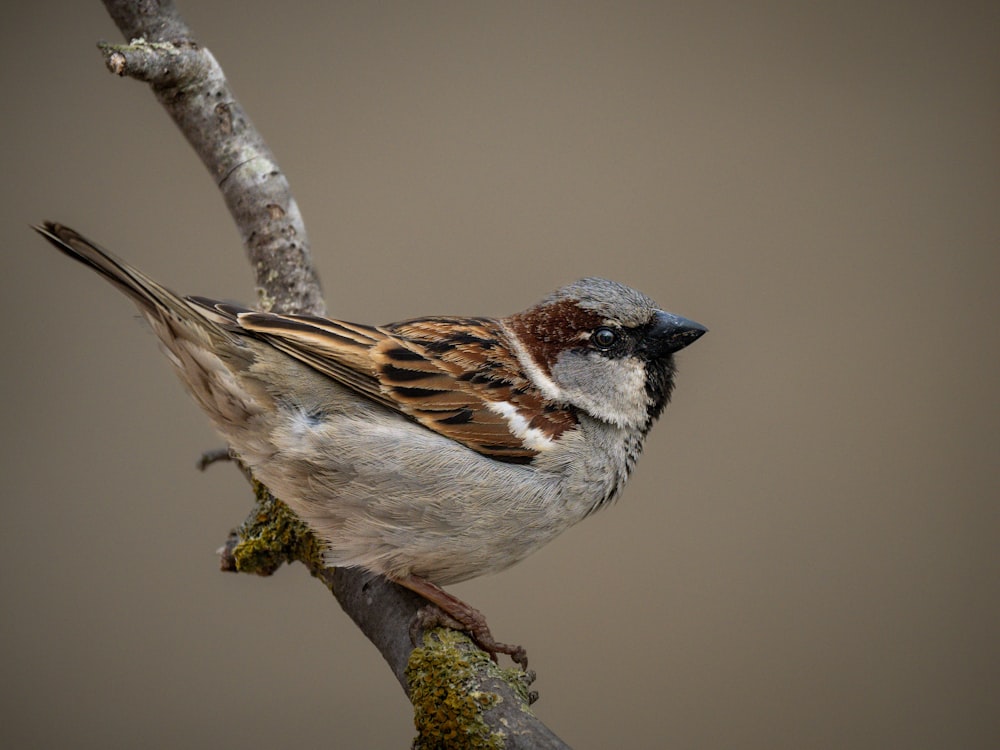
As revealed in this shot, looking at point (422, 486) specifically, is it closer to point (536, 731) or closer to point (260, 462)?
point (260, 462)

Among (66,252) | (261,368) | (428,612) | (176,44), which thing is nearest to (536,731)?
(428,612)

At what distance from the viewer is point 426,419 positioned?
1.48 m

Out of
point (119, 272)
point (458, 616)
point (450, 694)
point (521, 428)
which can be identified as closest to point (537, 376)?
point (521, 428)

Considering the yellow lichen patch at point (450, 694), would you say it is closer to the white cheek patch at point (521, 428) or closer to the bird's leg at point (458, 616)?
the bird's leg at point (458, 616)

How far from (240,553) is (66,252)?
0.64 metres

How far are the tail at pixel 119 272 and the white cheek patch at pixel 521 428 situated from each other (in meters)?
0.52

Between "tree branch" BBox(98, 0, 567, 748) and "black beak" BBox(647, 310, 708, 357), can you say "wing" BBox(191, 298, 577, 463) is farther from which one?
"tree branch" BBox(98, 0, 567, 748)

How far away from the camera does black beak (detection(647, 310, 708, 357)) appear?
1547 millimetres

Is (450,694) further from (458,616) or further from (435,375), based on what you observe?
(435,375)

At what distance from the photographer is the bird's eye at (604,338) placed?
5.17ft

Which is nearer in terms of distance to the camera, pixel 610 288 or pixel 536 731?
pixel 536 731

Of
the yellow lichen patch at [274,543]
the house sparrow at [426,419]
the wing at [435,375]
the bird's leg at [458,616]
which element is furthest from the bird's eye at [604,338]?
the yellow lichen patch at [274,543]

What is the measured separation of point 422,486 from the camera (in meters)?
1.44

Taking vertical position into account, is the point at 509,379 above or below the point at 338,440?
above
